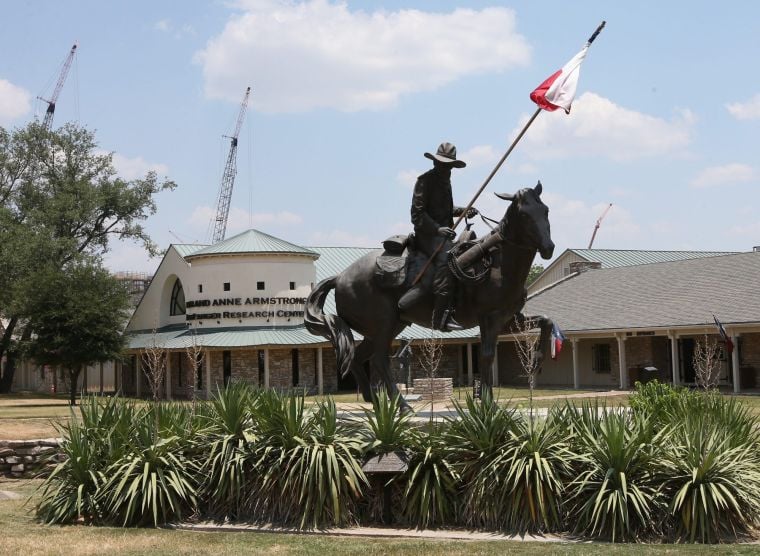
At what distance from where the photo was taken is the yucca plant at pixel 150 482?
10.1 meters

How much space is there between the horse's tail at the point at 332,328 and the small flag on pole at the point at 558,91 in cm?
354

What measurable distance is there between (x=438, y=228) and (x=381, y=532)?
3885 millimetres

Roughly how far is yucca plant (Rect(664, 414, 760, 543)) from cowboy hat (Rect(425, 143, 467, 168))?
13.8 ft

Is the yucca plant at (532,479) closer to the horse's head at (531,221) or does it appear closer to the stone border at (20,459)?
the horse's head at (531,221)

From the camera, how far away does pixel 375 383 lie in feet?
40.5

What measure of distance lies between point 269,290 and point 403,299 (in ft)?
105

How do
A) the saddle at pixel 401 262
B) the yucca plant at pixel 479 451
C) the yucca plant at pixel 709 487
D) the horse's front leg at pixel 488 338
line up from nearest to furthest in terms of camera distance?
the yucca plant at pixel 709 487, the yucca plant at pixel 479 451, the horse's front leg at pixel 488 338, the saddle at pixel 401 262

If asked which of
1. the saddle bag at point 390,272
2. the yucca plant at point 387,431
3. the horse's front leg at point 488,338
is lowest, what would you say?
the yucca plant at point 387,431

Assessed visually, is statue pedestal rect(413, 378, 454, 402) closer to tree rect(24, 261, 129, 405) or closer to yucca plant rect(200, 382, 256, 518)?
yucca plant rect(200, 382, 256, 518)

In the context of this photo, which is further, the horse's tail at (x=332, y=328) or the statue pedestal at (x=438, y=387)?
the statue pedestal at (x=438, y=387)

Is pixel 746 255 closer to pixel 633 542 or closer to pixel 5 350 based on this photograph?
pixel 633 542

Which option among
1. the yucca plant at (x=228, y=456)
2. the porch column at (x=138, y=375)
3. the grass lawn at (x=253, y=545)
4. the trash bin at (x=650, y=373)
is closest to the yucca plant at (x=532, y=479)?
the grass lawn at (x=253, y=545)

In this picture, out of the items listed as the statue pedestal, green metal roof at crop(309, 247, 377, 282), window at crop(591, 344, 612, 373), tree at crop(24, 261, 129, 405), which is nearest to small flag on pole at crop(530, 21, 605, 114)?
the statue pedestal

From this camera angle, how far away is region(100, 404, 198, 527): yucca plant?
10.1m
